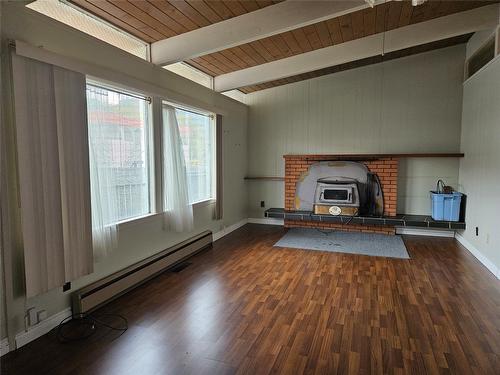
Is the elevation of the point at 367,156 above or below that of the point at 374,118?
below

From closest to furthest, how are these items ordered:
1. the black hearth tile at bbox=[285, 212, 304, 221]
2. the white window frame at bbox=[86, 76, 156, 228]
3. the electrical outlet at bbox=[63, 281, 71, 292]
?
1. the electrical outlet at bbox=[63, 281, 71, 292]
2. the white window frame at bbox=[86, 76, 156, 228]
3. the black hearth tile at bbox=[285, 212, 304, 221]

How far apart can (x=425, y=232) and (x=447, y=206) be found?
2.32ft

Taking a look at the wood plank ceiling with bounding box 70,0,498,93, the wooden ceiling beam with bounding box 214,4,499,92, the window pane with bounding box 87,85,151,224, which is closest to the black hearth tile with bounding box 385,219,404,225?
the wooden ceiling beam with bounding box 214,4,499,92

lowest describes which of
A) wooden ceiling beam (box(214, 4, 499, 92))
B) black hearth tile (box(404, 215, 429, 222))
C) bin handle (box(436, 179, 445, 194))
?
black hearth tile (box(404, 215, 429, 222))

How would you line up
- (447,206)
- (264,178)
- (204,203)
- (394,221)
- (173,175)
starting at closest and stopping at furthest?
(173,175), (204,203), (447,206), (394,221), (264,178)

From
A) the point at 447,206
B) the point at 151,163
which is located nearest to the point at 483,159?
the point at 447,206

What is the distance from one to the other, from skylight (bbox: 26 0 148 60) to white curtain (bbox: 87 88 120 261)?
503 mm

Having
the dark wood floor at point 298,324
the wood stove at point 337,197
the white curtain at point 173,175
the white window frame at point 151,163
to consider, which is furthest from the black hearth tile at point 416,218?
the white window frame at point 151,163

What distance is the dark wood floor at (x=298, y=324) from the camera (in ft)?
6.46

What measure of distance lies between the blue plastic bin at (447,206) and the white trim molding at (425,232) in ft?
1.65

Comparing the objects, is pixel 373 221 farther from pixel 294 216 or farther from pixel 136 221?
pixel 136 221

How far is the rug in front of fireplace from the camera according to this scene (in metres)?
4.38

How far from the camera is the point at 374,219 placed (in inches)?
200

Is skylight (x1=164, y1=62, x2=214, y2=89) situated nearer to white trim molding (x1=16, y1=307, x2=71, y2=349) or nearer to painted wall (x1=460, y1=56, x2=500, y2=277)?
white trim molding (x1=16, y1=307, x2=71, y2=349)
